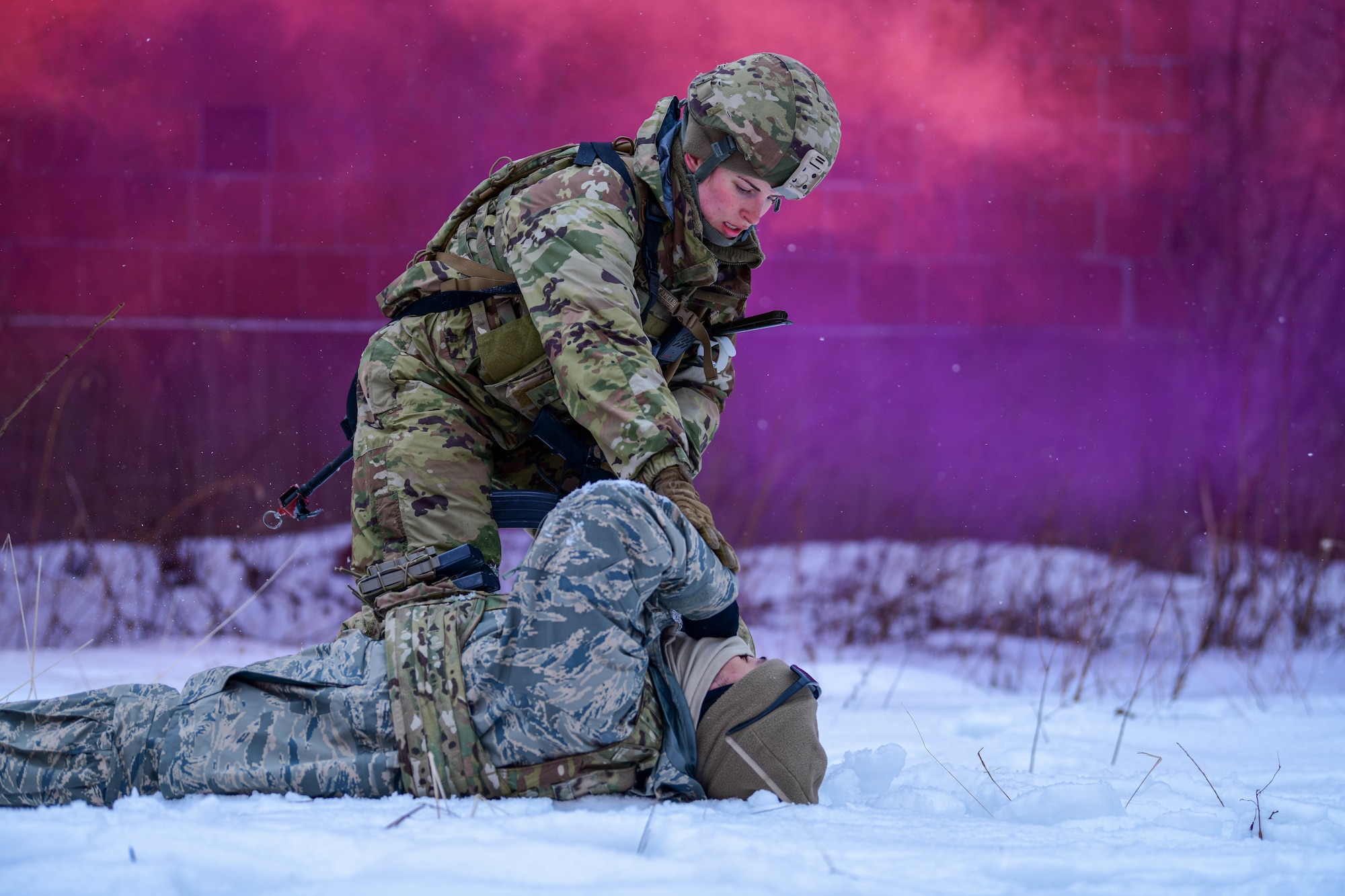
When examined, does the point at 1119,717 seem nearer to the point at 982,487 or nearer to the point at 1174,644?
the point at 1174,644

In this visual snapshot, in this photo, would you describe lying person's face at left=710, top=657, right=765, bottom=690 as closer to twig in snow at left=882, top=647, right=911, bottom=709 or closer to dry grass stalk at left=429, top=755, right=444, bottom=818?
dry grass stalk at left=429, top=755, right=444, bottom=818

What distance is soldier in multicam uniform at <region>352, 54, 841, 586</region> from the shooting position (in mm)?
1978

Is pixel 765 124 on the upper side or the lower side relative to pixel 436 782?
upper

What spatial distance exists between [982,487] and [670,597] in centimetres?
347

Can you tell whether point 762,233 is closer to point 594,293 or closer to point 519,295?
point 519,295

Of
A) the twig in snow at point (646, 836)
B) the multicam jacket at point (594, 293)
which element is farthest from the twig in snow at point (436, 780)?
the multicam jacket at point (594, 293)

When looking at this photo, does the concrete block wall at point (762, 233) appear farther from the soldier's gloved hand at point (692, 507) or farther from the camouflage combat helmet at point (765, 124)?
the soldier's gloved hand at point (692, 507)

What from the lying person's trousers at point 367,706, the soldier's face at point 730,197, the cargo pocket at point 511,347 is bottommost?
the lying person's trousers at point 367,706

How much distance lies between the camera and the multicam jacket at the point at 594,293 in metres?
1.76

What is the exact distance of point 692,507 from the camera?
1665 millimetres

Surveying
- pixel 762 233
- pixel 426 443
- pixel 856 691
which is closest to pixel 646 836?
pixel 426 443

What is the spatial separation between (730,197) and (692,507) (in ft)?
2.62

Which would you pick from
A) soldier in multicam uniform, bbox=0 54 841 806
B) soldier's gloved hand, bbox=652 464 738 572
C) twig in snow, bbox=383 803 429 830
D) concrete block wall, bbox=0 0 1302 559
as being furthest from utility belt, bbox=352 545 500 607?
concrete block wall, bbox=0 0 1302 559

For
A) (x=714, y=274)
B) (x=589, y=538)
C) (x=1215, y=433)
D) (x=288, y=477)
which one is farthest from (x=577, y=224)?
(x=1215, y=433)
